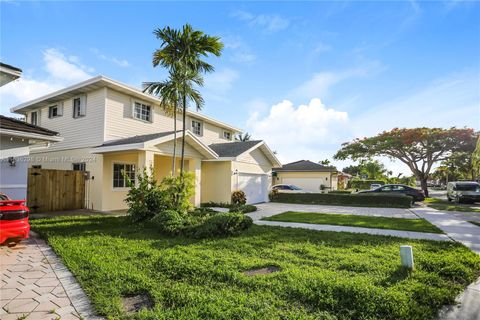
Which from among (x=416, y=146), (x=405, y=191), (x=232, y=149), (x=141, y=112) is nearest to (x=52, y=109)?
(x=141, y=112)

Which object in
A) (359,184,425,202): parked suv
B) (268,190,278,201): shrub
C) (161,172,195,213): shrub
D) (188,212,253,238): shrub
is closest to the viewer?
(188,212,253,238): shrub

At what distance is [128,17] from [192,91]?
11.4 feet

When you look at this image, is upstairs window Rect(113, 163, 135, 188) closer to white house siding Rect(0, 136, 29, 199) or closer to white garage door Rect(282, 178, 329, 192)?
white house siding Rect(0, 136, 29, 199)

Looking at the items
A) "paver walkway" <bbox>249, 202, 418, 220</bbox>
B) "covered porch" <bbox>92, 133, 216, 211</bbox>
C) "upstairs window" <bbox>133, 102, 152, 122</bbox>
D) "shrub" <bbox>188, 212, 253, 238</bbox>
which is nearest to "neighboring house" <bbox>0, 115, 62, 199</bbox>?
"covered porch" <bbox>92, 133, 216, 211</bbox>

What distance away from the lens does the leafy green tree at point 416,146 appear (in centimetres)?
2184

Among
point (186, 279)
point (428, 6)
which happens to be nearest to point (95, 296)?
point (186, 279)

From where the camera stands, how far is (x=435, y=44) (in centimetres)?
885

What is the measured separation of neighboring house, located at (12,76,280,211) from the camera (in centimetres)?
1242

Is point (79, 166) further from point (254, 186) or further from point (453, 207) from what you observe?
point (453, 207)

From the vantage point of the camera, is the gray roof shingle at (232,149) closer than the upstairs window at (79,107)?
No

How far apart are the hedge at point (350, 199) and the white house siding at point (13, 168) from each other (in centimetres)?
1581

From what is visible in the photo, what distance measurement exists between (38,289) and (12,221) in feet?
9.18

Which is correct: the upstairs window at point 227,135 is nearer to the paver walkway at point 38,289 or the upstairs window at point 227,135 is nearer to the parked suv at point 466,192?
the paver walkway at point 38,289

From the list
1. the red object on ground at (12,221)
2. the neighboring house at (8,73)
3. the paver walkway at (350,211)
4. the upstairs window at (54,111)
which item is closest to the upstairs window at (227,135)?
the paver walkway at (350,211)
